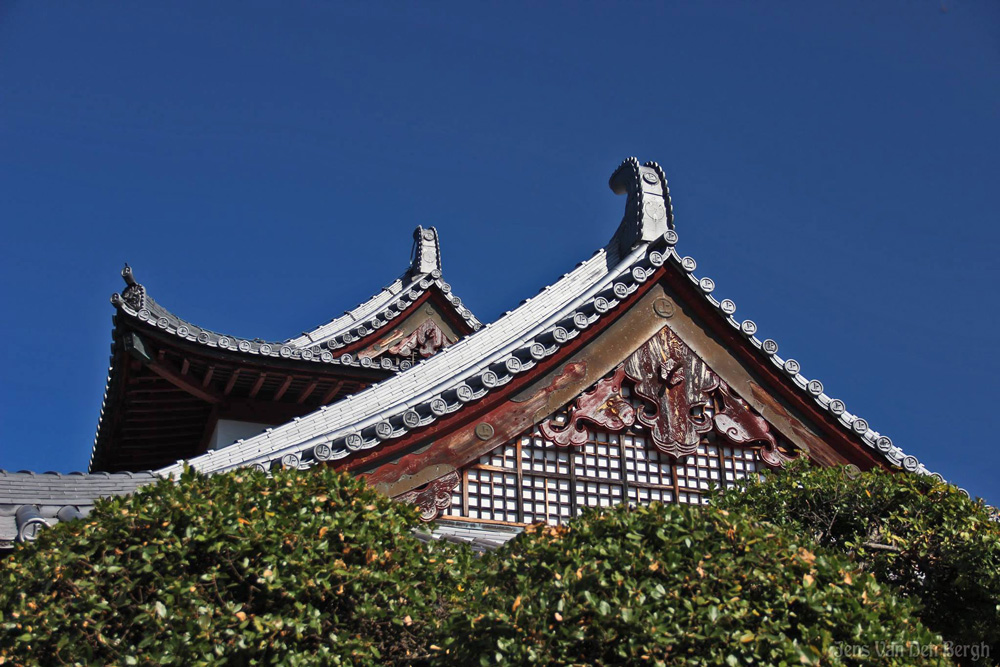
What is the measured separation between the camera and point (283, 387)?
50.2 ft

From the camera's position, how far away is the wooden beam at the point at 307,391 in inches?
606

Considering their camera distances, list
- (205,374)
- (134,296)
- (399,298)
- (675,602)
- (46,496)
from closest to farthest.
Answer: (675,602), (46,496), (134,296), (205,374), (399,298)

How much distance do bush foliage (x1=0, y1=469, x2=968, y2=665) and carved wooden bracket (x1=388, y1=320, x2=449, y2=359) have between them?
1113cm

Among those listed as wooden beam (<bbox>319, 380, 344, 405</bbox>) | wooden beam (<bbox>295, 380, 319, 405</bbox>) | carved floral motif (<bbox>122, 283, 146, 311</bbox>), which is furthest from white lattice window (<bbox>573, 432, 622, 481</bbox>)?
carved floral motif (<bbox>122, 283, 146, 311</bbox>)

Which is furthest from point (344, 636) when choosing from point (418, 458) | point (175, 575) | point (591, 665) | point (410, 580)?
point (418, 458)

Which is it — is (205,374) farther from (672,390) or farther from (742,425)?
(742,425)

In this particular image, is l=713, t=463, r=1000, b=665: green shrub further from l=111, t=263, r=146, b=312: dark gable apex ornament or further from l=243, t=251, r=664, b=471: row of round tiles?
l=111, t=263, r=146, b=312: dark gable apex ornament

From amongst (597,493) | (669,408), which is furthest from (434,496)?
(669,408)

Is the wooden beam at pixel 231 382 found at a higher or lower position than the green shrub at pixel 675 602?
higher

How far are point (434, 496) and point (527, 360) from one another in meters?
1.76

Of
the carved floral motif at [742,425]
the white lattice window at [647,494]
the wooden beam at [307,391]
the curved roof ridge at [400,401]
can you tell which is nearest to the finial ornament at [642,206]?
the curved roof ridge at [400,401]

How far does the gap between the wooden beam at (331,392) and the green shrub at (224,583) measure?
7729 mm

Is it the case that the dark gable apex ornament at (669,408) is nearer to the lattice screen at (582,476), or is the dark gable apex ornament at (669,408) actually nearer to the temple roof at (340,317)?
the lattice screen at (582,476)

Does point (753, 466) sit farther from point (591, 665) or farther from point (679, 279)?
point (591, 665)
